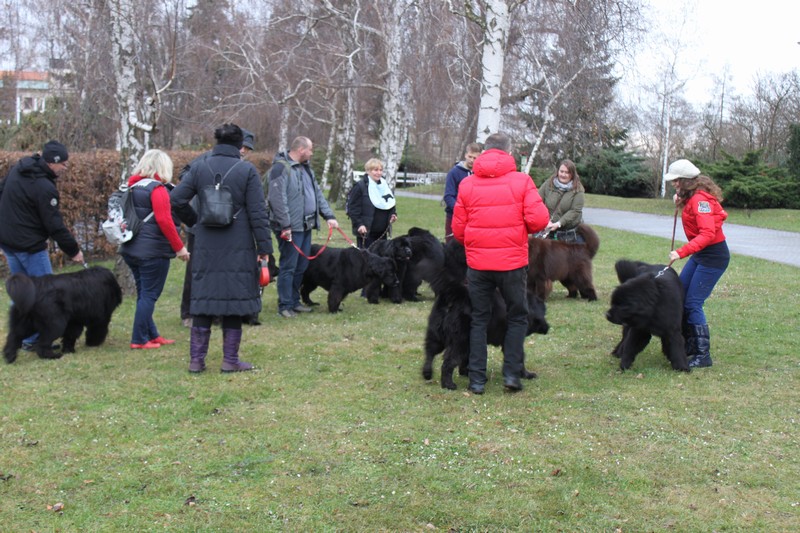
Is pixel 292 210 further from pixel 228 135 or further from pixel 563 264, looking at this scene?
pixel 563 264

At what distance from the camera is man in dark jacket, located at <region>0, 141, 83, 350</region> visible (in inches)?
270

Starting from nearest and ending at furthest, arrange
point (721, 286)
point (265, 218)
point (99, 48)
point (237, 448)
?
point (237, 448) → point (265, 218) → point (721, 286) → point (99, 48)

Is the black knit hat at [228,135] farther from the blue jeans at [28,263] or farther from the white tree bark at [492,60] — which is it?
the white tree bark at [492,60]

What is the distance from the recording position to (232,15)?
86.7ft

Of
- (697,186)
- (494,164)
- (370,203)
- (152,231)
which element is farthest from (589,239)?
(152,231)

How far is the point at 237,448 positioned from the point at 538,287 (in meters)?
5.65

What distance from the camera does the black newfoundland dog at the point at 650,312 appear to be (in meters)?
6.14

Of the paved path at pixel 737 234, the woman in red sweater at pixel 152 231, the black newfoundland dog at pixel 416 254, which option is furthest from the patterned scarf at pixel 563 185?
the paved path at pixel 737 234

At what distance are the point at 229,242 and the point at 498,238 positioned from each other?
2232 millimetres

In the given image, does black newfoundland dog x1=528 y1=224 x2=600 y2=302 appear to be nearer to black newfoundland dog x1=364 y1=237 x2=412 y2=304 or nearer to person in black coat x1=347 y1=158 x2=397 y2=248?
black newfoundland dog x1=364 y1=237 x2=412 y2=304

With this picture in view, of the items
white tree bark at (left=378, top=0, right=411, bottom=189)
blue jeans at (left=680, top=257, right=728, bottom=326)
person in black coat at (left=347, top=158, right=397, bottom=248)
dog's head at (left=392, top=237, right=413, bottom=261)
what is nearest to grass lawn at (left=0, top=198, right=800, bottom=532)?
blue jeans at (left=680, top=257, right=728, bottom=326)

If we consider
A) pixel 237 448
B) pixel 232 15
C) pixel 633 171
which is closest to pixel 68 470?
pixel 237 448

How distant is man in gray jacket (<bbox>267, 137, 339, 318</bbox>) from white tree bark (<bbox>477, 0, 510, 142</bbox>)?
4.24 m

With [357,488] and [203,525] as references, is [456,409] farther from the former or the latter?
[203,525]
